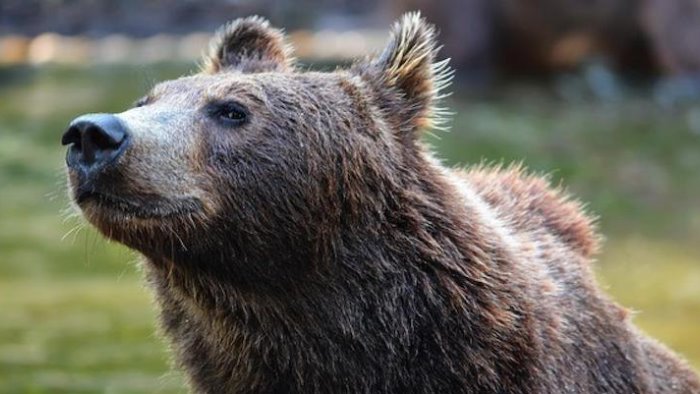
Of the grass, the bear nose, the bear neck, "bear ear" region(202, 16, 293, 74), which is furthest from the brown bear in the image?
the grass

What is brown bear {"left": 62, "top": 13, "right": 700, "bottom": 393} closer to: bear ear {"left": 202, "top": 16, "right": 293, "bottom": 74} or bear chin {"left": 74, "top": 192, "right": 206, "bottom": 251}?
bear chin {"left": 74, "top": 192, "right": 206, "bottom": 251}

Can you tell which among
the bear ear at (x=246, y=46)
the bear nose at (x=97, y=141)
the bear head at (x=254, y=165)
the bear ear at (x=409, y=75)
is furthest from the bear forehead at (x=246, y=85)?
the bear nose at (x=97, y=141)

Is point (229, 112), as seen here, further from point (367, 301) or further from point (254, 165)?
point (367, 301)

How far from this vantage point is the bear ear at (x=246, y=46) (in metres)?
6.21

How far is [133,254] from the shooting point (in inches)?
232

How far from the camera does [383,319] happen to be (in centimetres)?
543

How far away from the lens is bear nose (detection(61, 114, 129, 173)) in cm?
489

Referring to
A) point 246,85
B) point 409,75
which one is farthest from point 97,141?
point 409,75

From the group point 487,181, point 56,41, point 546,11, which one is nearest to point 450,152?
point 546,11

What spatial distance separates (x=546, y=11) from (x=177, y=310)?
14.6m

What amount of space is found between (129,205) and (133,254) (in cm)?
90

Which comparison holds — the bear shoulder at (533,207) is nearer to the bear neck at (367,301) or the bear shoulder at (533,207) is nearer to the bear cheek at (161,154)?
the bear neck at (367,301)

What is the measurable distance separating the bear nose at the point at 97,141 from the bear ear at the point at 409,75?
1188mm

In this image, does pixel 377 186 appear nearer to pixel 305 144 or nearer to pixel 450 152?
pixel 305 144
